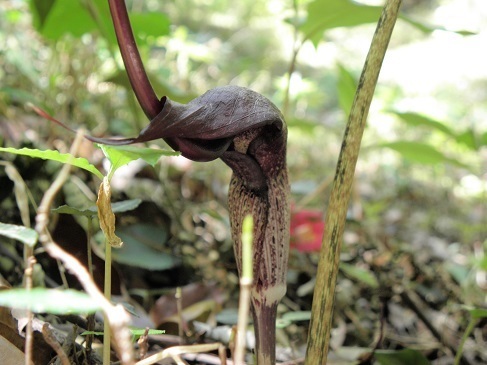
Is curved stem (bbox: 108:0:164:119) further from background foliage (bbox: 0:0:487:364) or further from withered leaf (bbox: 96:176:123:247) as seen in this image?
background foliage (bbox: 0:0:487:364)

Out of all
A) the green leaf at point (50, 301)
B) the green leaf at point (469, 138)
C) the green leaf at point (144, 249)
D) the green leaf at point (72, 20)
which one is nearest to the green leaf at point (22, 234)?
the green leaf at point (50, 301)

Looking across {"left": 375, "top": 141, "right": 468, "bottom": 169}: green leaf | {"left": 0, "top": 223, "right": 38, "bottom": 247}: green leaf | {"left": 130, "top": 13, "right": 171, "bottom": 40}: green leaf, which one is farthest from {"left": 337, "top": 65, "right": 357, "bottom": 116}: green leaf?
{"left": 0, "top": 223, "right": 38, "bottom": 247}: green leaf

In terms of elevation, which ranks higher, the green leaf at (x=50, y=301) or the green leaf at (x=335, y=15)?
the green leaf at (x=335, y=15)

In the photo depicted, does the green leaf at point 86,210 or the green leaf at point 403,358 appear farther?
the green leaf at point 403,358

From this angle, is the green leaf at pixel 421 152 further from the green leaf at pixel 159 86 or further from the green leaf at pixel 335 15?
the green leaf at pixel 159 86

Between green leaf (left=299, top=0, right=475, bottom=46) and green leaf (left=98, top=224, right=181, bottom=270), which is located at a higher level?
green leaf (left=299, top=0, right=475, bottom=46)

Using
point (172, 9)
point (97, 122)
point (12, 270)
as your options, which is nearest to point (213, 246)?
point (12, 270)
